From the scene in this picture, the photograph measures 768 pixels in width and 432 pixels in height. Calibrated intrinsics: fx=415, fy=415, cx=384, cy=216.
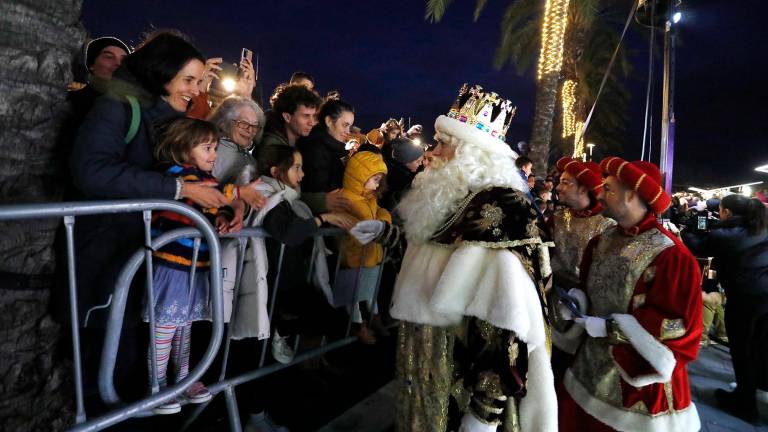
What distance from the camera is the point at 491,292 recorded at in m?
1.94

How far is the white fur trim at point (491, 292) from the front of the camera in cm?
185

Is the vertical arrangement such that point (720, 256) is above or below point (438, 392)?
above

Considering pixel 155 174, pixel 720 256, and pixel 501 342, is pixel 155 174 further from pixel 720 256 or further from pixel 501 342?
pixel 720 256

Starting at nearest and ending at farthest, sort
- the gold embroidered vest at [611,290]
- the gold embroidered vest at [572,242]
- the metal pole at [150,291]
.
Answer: the metal pole at [150,291]
the gold embroidered vest at [611,290]
the gold embroidered vest at [572,242]

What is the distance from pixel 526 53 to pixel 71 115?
19442mm

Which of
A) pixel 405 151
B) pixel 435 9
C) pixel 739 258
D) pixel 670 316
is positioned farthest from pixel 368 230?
pixel 435 9

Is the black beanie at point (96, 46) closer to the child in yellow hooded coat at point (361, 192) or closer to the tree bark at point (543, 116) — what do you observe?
the child in yellow hooded coat at point (361, 192)

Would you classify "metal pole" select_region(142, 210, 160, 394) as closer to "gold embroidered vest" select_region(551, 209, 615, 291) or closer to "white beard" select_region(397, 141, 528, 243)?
"white beard" select_region(397, 141, 528, 243)

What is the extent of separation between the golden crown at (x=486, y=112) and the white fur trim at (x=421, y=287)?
0.74m

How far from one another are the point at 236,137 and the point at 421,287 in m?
1.88

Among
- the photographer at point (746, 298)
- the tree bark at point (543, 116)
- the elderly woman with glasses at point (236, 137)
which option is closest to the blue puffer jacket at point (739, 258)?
the photographer at point (746, 298)

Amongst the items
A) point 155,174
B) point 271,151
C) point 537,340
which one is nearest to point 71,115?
point 155,174

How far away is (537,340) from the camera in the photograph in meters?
1.93

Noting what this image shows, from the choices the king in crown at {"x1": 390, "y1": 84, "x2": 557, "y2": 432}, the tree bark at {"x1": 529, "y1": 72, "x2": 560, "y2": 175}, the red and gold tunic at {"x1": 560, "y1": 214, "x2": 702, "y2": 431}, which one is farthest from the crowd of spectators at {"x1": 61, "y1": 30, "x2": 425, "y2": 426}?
the tree bark at {"x1": 529, "y1": 72, "x2": 560, "y2": 175}
